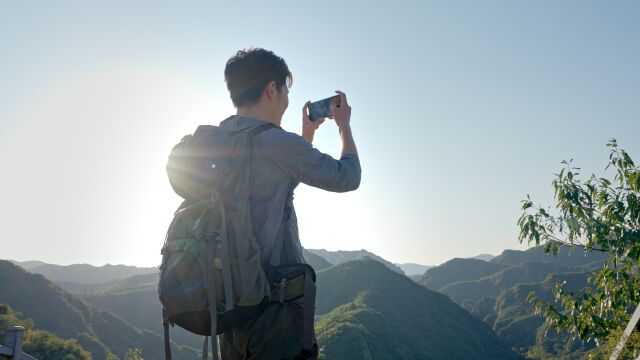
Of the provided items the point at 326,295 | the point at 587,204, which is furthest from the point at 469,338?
the point at 587,204

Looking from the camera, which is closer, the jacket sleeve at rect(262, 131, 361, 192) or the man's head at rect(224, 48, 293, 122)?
the jacket sleeve at rect(262, 131, 361, 192)

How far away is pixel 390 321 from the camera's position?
96500 mm

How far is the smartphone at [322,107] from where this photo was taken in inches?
105

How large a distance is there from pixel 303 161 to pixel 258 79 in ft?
1.70

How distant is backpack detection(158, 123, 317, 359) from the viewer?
1.92 meters

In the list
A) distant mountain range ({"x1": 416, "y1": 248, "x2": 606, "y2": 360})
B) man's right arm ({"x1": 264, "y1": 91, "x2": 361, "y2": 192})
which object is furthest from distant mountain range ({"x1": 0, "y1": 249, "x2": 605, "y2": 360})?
man's right arm ({"x1": 264, "y1": 91, "x2": 361, "y2": 192})

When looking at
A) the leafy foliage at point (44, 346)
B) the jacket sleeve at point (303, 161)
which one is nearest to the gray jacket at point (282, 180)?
the jacket sleeve at point (303, 161)

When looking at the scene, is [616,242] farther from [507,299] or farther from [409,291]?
[507,299]

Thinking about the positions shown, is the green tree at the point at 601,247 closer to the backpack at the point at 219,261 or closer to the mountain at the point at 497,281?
the backpack at the point at 219,261

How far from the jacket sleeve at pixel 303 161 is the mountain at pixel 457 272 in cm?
18908

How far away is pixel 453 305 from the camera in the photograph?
117 m

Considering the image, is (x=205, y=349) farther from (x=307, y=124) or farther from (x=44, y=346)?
(x=44, y=346)

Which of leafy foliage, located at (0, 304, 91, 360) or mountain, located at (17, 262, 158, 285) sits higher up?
mountain, located at (17, 262, 158, 285)

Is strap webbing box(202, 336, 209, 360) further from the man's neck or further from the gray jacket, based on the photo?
the man's neck
